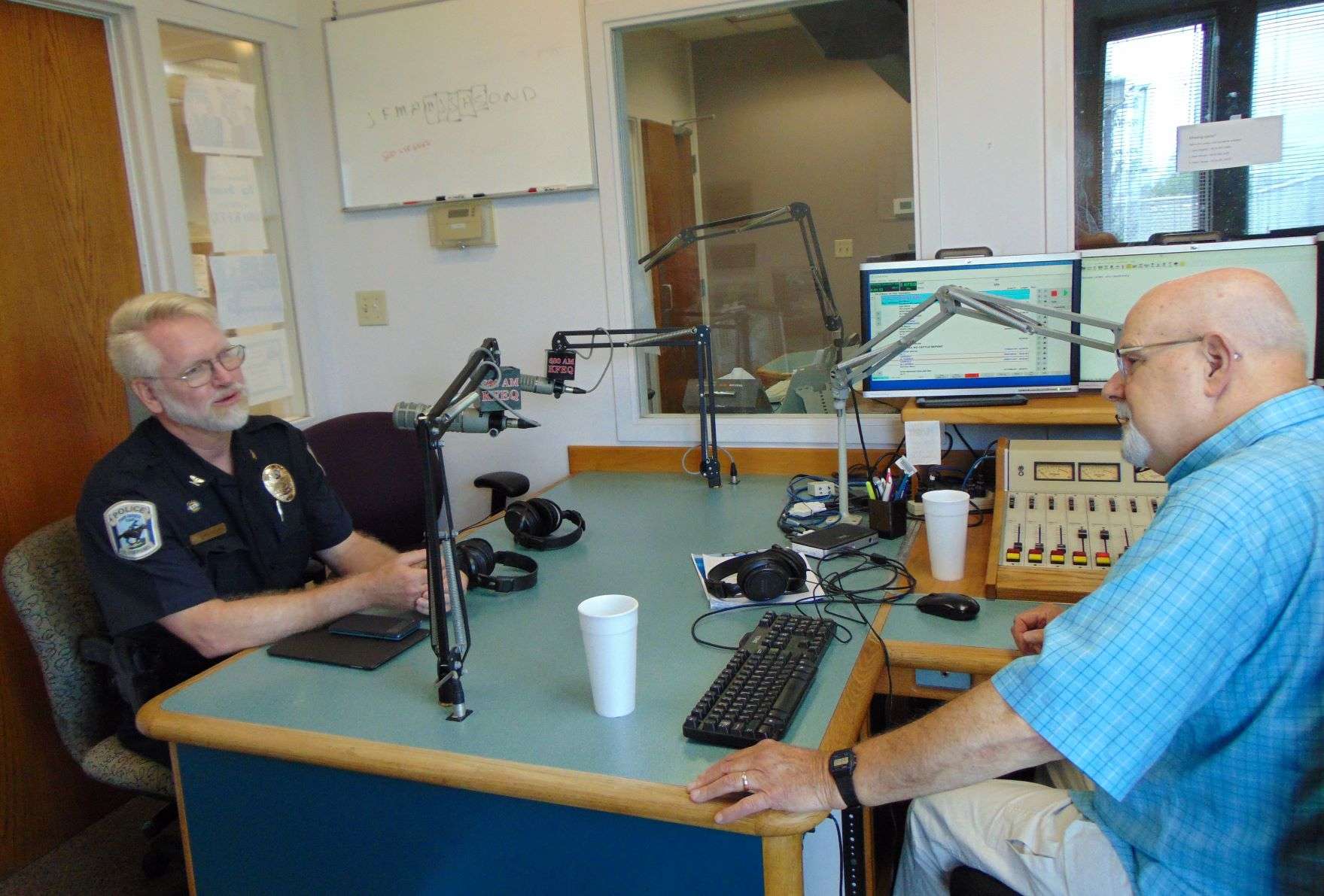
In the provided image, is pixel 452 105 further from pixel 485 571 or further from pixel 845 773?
pixel 845 773

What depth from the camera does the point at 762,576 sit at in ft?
5.43

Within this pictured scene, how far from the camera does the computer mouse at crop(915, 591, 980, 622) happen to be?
1.58 m

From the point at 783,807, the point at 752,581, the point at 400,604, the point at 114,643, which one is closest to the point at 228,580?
the point at 114,643

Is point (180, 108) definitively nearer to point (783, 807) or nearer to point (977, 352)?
point (977, 352)

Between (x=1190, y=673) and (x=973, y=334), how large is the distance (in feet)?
4.46

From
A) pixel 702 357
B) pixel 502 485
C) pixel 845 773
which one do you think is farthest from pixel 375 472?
pixel 845 773

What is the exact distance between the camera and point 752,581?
1657 millimetres

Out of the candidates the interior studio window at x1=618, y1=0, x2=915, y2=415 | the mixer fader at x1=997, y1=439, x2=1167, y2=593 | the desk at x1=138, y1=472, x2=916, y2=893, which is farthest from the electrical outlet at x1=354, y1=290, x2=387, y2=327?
the mixer fader at x1=997, y1=439, x2=1167, y2=593

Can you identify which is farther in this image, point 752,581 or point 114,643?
point 114,643

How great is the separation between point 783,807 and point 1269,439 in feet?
2.15

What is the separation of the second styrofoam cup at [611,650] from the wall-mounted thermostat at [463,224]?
1.80 metres

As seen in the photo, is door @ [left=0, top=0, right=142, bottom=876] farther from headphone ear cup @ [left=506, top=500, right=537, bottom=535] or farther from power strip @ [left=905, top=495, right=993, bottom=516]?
power strip @ [left=905, top=495, right=993, bottom=516]

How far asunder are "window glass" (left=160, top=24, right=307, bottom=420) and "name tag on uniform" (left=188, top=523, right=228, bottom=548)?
3.47ft

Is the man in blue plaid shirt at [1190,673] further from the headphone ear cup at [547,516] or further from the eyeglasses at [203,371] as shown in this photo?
the eyeglasses at [203,371]
